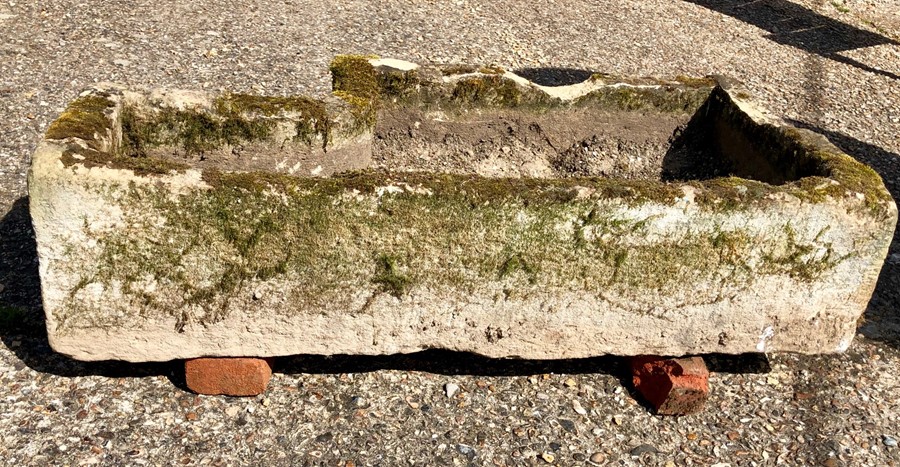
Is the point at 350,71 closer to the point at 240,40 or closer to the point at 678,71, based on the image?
the point at 240,40

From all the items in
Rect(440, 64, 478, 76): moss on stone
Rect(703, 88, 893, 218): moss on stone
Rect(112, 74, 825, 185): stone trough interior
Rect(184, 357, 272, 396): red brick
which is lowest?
Rect(184, 357, 272, 396): red brick

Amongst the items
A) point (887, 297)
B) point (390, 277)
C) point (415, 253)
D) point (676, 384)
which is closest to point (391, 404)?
point (390, 277)

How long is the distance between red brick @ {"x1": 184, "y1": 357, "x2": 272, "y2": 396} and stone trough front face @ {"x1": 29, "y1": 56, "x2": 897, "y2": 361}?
86 millimetres

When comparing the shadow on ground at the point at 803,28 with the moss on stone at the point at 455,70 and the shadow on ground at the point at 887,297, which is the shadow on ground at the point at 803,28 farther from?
the moss on stone at the point at 455,70

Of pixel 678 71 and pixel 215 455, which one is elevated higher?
pixel 678 71

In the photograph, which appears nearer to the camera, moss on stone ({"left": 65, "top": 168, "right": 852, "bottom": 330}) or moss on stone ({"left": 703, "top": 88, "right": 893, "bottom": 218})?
moss on stone ({"left": 65, "top": 168, "right": 852, "bottom": 330})

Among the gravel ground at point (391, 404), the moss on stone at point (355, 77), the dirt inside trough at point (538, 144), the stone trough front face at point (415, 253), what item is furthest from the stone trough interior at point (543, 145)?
the gravel ground at point (391, 404)

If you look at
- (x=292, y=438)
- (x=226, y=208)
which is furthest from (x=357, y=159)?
(x=292, y=438)

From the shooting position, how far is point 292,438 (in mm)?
3936

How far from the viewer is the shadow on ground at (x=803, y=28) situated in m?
10.4

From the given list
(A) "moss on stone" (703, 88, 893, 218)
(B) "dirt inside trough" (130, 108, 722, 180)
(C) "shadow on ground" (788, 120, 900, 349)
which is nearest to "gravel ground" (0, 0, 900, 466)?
(C) "shadow on ground" (788, 120, 900, 349)

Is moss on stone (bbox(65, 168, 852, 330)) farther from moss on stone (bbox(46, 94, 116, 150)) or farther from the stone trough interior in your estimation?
the stone trough interior

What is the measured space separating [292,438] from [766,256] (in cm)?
246

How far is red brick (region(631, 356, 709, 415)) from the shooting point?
166 inches
